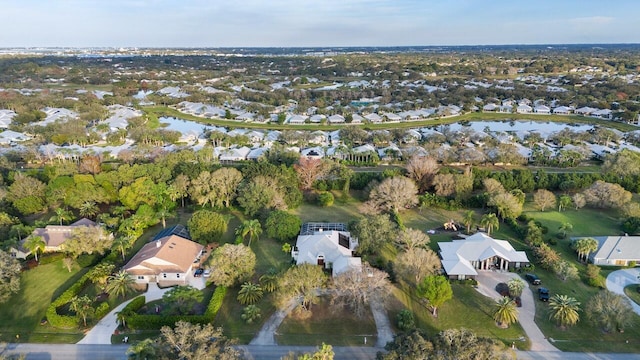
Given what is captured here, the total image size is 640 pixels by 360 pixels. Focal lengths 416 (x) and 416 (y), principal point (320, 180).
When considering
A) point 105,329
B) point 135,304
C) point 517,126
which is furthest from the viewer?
point 517,126

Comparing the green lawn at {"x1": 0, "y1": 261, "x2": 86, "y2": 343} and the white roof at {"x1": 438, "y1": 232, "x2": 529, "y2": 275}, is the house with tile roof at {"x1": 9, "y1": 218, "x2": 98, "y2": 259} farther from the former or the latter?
the white roof at {"x1": 438, "y1": 232, "x2": 529, "y2": 275}

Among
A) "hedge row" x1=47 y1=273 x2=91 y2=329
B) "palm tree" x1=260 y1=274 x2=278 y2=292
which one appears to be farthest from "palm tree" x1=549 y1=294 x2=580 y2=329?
"hedge row" x1=47 y1=273 x2=91 y2=329

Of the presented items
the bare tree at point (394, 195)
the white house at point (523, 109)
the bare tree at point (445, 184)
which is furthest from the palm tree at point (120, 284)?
the white house at point (523, 109)

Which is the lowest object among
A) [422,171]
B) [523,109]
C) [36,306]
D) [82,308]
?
[36,306]

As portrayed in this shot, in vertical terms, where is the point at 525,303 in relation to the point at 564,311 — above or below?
below

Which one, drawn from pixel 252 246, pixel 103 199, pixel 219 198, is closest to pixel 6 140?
pixel 103 199

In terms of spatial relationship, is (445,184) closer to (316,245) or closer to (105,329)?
(316,245)

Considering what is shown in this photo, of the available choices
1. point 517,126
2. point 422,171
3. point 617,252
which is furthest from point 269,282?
point 517,126

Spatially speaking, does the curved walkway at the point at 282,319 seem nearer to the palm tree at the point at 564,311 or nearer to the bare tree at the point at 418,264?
the bare tree at the point at 418,264
